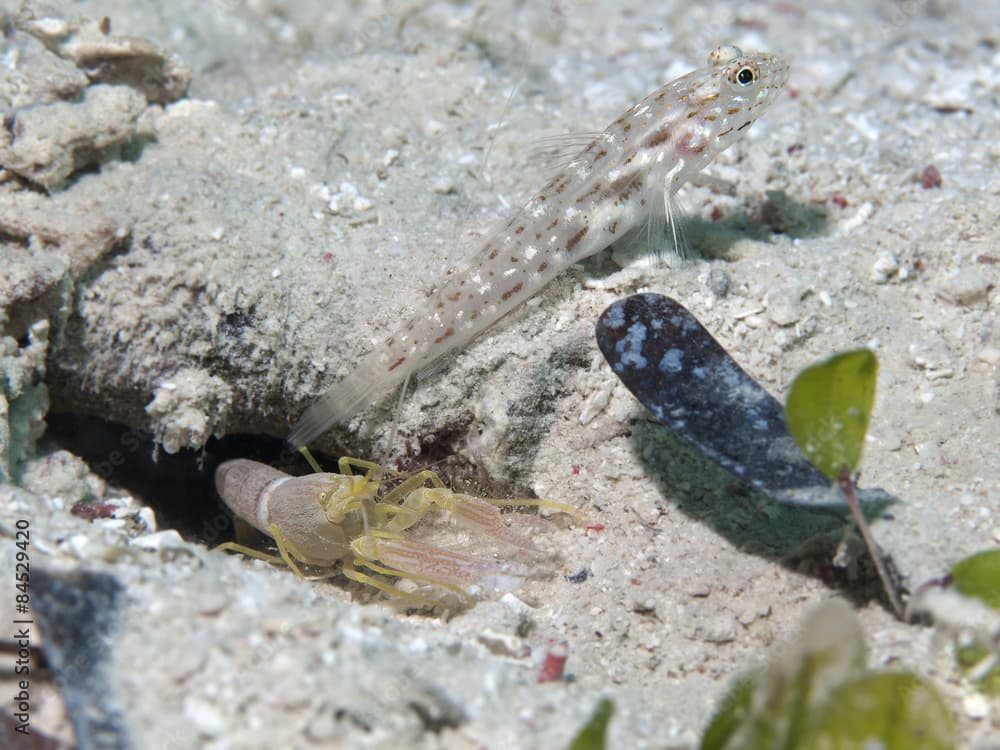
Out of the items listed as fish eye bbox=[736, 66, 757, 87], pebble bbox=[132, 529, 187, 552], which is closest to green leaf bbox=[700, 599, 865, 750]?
pebble bbox=[132, 529, 187, 552]

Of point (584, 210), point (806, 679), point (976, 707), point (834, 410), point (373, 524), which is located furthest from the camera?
point (373, 524)

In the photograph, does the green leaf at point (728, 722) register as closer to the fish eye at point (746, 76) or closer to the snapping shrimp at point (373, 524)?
the snapping shrimp at point (373, 524)

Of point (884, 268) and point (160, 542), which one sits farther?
point (884, 268)

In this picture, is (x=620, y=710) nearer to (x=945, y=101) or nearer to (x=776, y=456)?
(x=776, y=456)

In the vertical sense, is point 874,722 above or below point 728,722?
above

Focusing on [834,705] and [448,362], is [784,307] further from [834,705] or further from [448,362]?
[834,705]

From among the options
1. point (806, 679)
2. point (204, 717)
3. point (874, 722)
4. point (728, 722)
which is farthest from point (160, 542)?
point (874, 722)

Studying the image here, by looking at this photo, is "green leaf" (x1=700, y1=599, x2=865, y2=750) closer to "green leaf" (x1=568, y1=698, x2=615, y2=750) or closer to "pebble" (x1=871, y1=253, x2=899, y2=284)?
"green leaf" (x1=568, y1=698, x2=615, y2=750)
